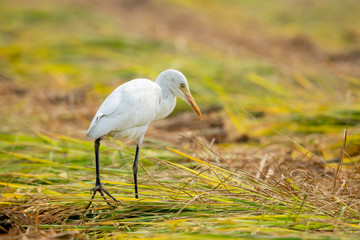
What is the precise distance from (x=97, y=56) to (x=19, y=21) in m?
4.44

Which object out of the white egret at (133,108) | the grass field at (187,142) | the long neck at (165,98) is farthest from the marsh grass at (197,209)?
the long neck at (165,98)

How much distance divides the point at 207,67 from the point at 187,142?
2.26 metres

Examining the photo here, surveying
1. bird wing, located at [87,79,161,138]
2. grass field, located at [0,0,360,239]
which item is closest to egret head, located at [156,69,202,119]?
bird wing, located at [87,79,161,138]

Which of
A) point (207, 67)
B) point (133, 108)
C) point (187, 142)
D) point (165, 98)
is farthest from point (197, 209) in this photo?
point (207, 67)

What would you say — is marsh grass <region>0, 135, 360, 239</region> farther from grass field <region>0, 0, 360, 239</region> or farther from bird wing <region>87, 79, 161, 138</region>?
bird wing <region>87, 79, 161, 138</region>

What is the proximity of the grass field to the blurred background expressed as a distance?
27mm

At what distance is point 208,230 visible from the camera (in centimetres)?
178

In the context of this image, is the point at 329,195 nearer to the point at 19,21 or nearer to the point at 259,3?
the point at 19,21

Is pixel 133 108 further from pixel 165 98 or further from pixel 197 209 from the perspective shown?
pixel 197 209

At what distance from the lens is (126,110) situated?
7.41ft

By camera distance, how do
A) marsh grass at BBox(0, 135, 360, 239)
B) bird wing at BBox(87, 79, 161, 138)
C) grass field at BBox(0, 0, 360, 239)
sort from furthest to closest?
bird wing at BBox(87, 79, 161, 138), grass field at BBox(0, 0, 360, 239), marsh grass at BBox(0, 135, 360, 239)

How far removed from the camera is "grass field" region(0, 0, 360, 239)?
1.99 metres

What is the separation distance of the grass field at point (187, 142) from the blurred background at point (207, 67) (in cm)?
3

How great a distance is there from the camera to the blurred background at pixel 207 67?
3938 millimetres
